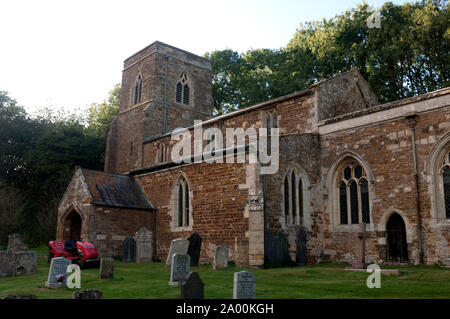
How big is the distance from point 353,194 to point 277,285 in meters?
8.90

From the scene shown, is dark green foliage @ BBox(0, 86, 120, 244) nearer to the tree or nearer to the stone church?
the tree

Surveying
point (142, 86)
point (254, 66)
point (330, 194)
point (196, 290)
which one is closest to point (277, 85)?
point (254, 66)

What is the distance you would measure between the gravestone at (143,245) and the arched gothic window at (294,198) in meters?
6.60

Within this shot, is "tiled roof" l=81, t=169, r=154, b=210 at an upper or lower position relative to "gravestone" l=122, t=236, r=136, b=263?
upper

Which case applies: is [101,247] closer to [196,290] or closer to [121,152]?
[196,290]

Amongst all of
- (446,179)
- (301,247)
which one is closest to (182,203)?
(301,247)

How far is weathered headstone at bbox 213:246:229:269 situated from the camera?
15266mm

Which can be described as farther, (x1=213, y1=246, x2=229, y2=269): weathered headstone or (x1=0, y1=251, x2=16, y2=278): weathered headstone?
(x1=213, y1=246, x2=229, y2=269): weathered headstone

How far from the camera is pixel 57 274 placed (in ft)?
37.0

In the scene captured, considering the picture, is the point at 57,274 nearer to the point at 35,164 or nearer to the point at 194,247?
the point at 194,247

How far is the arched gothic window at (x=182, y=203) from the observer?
19938mm

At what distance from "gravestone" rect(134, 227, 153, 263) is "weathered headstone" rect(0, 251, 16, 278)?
18.4 ft

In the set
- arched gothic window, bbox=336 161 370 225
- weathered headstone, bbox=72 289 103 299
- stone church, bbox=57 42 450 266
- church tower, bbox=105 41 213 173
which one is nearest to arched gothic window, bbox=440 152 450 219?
stone church, bbox=57 42 450 266
